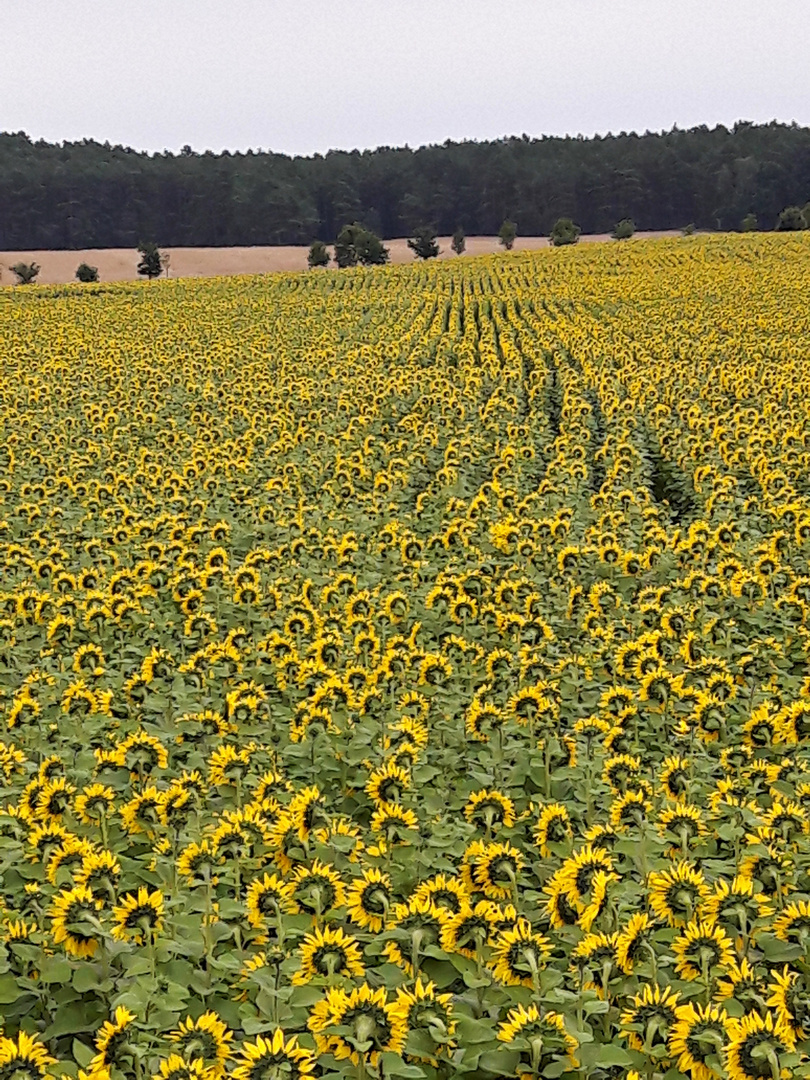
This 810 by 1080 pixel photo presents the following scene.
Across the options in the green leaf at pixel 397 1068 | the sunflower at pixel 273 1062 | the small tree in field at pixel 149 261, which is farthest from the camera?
the small tree in field at pixel 149 261

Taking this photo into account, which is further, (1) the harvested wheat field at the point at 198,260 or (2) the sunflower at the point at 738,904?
(1) the harvested wheat field at the point at 198,260

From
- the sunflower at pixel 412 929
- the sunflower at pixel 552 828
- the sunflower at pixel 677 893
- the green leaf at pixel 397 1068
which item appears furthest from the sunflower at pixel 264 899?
the sunflower at pixel 677 893

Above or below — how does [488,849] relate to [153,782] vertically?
above

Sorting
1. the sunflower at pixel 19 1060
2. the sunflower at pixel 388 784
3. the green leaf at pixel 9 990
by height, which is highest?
the sunflower at pixel 388 784

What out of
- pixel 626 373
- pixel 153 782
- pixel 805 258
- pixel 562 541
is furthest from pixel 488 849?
pixel 805 258

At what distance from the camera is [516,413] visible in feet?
44.1

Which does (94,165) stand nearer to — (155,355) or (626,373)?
(155,355)

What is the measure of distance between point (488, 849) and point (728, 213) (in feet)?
287

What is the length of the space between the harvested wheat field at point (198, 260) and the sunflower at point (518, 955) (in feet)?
225

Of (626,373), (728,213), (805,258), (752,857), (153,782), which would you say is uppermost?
(728,213)

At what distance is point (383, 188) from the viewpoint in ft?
319

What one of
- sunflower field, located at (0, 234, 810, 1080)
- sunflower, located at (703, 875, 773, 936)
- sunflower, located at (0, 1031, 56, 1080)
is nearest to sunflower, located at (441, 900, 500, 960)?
sunflower field, located at (0, 234, 810, 1080)

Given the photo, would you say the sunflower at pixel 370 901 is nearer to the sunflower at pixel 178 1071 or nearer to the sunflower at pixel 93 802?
the sunflower at pixel 178 1071

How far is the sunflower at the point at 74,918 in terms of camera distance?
2988mm
